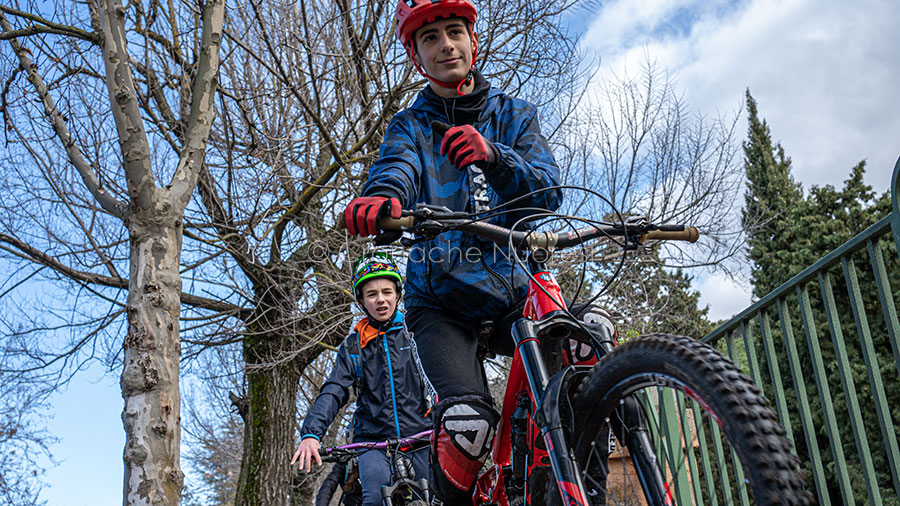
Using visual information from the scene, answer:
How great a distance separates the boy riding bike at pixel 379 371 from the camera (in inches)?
182

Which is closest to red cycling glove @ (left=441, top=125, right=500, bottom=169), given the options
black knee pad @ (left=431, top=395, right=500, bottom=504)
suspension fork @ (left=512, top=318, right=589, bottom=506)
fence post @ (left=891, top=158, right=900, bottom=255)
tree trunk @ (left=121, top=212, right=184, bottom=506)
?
suspension fork @ (left=512, top=318, right=589, bottom=506)

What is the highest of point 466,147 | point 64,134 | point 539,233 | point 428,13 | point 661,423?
point 64,134

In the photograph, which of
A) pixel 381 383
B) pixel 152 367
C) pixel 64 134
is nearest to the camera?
pixel 381 383

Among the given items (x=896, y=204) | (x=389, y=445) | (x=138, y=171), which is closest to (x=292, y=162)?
(x=138, y=171)

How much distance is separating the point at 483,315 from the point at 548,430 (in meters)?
0.72

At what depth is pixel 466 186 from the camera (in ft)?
8.20

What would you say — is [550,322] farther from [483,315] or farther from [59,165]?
[59,165]

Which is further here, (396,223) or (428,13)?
(428,13)

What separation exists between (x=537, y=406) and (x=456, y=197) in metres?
0.99

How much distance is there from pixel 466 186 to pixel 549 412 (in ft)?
3.44

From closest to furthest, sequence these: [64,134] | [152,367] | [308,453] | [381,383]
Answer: [308,453] → [381,383] → [152,367] → [64,134]

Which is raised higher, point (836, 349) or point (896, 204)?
point (896, 204)

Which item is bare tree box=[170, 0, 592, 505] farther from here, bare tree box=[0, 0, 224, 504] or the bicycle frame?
the bicycle frame

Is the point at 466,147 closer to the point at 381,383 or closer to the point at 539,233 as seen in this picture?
the point at 539,233
